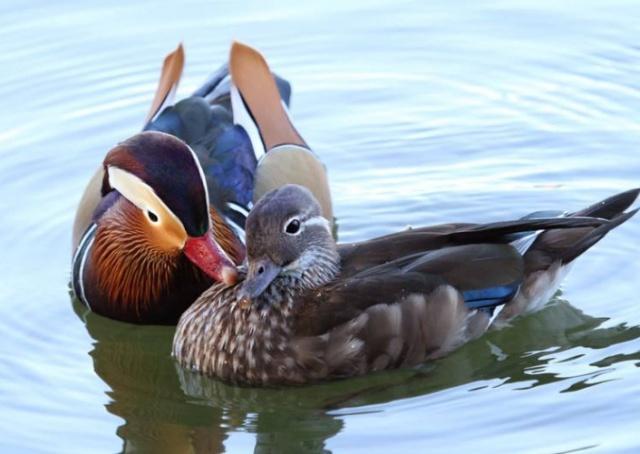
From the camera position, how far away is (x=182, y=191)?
7.17 m

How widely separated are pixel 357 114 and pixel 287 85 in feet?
2.16

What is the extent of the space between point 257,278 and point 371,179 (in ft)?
7.25

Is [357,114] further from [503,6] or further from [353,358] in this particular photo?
[353,358]

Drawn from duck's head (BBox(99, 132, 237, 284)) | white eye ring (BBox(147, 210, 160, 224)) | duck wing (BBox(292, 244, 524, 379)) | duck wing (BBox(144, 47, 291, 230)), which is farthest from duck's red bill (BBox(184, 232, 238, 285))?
duck wing (BBox(144, 47, 291, 230))

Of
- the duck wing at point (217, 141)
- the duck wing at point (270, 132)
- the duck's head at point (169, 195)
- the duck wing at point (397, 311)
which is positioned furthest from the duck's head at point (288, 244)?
the duck wing at point (270, 132)

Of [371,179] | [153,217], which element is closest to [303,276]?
[153,217]

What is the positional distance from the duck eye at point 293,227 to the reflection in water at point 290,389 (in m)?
0.66

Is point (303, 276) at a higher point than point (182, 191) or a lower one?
lower

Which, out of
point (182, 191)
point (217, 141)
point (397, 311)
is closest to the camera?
point (397, 311)

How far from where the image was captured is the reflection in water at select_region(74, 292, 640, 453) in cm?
673

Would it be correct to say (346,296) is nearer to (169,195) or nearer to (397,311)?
(397,311)

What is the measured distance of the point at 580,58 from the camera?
996cm

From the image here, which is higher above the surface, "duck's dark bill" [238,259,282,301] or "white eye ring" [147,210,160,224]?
"white eye ring" [147,210,160,224]

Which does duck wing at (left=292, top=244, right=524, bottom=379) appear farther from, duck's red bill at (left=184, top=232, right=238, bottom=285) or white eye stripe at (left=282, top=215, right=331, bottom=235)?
duck's red bill at (left=184, top=232, right=238, bottom=285)
